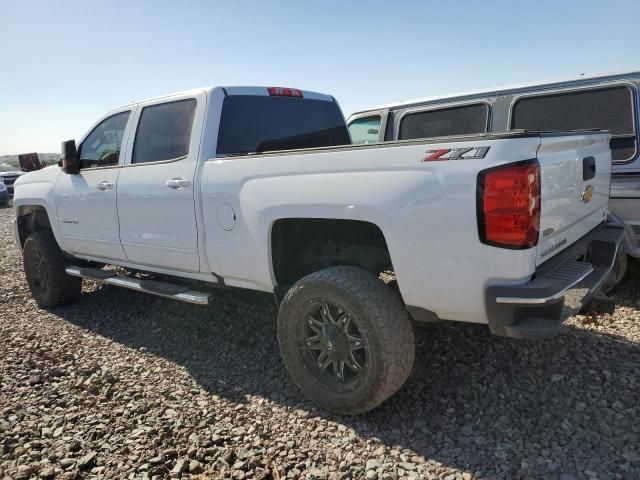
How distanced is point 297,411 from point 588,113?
371 cm

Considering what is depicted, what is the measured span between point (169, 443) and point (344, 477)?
1.01 meters

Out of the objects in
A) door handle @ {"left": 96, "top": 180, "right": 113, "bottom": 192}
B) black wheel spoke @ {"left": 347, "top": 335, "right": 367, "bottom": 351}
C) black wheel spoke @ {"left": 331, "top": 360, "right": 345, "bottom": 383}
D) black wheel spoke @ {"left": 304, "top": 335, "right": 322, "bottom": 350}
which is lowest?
black wheel spoke @ {"left": 331, "top": 360, "right": 345, "bottom": 383}

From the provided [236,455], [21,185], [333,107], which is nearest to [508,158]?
[236,455]

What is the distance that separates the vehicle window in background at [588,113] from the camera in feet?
14.1

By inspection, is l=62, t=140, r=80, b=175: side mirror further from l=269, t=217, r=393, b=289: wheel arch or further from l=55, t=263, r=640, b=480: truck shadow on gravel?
l=269, t=217, r=393, b=289: wheel arch

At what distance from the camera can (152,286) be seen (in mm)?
3990

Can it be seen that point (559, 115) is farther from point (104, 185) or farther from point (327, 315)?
point (104, 185)

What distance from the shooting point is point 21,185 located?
5523 millimetres

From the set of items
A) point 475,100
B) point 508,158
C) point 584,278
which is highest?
point 475,100

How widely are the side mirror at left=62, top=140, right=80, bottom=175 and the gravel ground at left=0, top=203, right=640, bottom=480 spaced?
5.18 feet

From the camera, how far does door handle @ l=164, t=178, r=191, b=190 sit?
3516 mm


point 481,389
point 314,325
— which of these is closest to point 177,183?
point 314,325

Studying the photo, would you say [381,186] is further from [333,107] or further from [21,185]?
[21,185]

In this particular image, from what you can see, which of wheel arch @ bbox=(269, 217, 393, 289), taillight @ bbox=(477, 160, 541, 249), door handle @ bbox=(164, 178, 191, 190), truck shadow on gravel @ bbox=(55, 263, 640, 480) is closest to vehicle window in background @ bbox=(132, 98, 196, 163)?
door handle @ bbox=(164, 178, 191, 190)
